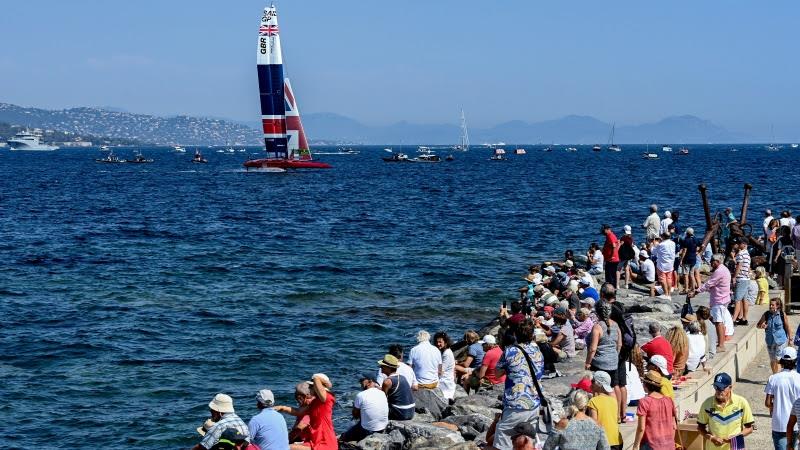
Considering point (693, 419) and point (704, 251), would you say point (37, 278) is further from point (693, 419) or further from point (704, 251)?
point (693, 419)

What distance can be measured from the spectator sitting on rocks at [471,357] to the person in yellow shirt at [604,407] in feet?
22.2

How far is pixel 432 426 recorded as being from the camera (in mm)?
12711

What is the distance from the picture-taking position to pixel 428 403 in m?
14.7

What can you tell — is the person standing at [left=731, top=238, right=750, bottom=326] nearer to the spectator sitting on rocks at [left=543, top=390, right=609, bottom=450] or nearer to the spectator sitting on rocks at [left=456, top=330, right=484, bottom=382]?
the spectator sitting on rocks at [left=456, top=330, right=484, bottom=382]

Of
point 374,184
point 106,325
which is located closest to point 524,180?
point 374,184

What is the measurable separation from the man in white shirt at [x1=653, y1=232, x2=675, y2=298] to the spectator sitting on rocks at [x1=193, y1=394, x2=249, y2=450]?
13440mm

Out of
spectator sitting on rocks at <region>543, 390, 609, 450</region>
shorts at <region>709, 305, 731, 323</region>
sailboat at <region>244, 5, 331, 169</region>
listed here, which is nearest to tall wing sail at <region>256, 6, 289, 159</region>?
sailboat at <region>244, 5, 331, 169</region>

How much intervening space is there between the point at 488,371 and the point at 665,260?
7.12 metres

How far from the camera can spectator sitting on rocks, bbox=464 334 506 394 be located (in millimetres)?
15711

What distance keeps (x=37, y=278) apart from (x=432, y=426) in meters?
24.6

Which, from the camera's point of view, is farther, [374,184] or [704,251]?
[374,184]

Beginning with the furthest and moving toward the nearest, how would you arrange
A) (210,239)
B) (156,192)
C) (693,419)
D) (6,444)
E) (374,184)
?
(374,184) < (156,192) < (210,239) < (6,444) < (693,419)

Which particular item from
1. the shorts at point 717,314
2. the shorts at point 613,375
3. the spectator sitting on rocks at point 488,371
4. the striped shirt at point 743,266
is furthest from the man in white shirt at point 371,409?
the striped shirt at point 743,266

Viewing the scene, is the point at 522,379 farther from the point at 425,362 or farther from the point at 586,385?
the point at 425,362
